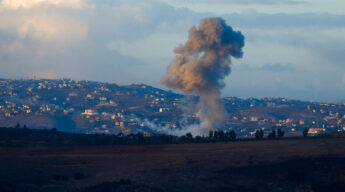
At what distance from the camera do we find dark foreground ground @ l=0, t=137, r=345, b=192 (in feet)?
202

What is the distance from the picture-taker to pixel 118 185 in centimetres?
5788

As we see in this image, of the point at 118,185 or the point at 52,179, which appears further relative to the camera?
the point at 52,179

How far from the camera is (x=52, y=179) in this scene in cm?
6600

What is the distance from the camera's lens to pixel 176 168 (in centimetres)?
7156

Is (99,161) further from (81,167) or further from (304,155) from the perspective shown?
(304,155)

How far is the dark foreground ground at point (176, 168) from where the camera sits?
202ft

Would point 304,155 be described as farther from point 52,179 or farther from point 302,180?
point 52,179

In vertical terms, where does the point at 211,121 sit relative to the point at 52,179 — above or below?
above

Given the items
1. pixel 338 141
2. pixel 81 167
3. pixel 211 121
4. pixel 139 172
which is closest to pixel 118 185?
pixel 139 172

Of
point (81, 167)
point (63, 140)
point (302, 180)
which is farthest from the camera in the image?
point (63, 140)

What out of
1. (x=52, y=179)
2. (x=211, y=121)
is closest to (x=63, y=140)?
(x=211, y=121)

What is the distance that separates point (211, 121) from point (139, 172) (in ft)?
246

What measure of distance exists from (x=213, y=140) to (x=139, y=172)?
5144 centimetres

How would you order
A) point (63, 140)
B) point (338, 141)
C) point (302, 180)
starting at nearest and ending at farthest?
point (302, 180)
point (338, 141)
point (63, 140)
